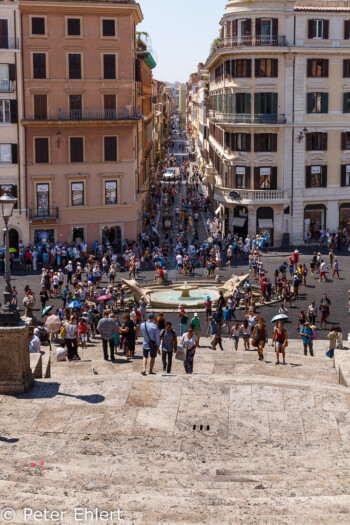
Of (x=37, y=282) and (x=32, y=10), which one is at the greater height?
(x=32, y=10)

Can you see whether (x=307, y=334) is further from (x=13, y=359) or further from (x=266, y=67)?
(x=266, y=67)

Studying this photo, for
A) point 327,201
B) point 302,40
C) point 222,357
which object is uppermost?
point 302,40

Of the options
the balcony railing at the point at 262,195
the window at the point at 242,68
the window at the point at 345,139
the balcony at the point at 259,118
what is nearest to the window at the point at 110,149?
the balcony at the point at 259,118

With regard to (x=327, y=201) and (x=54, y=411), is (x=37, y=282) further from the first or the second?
(x=54, y=411)

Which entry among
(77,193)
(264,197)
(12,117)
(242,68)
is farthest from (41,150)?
(264,197)

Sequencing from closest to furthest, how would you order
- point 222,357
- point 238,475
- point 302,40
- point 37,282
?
point 238,475 < point 222,357 < point 37,282 < point 302,40

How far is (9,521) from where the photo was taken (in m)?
10.0

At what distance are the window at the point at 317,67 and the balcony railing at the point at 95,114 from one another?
12.9m

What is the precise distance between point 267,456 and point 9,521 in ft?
18.8

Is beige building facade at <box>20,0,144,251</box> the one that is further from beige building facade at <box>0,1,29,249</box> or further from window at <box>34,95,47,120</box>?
beige building facade at <box>0,1,29,249</box>

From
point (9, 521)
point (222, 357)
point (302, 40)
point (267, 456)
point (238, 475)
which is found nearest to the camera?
point (9, 521)

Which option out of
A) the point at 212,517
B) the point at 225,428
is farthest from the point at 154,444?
the point at 212,517

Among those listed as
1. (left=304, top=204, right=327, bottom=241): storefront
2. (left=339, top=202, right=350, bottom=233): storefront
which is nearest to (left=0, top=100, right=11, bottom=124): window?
(left=304, top=204, right=327, bottom=241): storefront

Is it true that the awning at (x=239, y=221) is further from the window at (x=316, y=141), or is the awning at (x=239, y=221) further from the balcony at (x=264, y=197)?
the window at (x=316, y=141)
